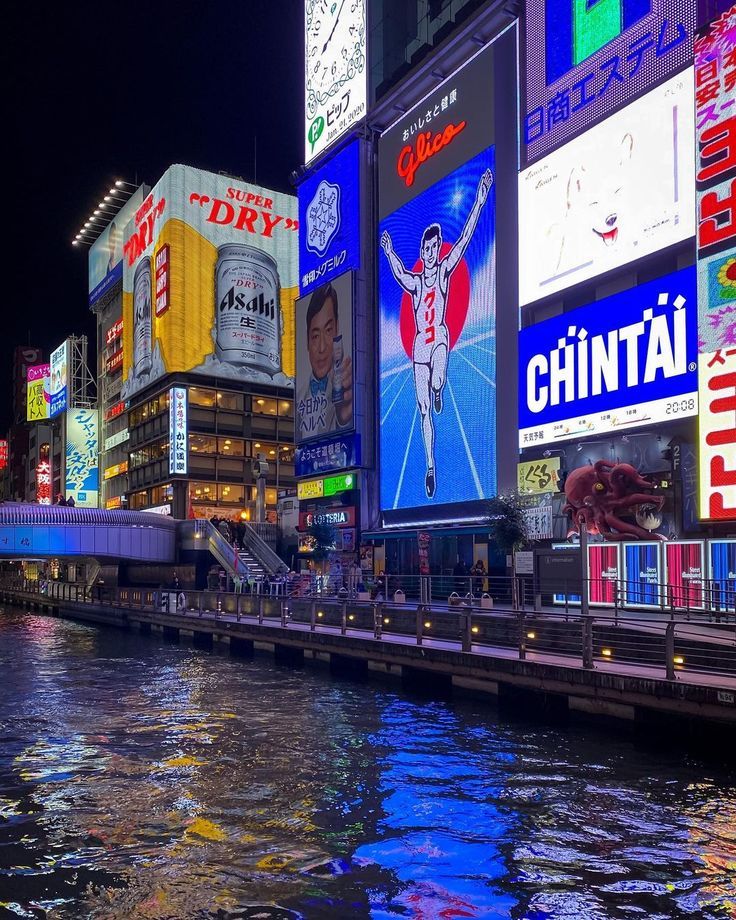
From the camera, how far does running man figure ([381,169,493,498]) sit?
49656mm

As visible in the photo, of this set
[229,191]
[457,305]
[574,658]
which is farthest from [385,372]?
[229,191]

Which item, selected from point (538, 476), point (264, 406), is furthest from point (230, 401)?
point (538, 476)

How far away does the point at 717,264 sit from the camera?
32625mm

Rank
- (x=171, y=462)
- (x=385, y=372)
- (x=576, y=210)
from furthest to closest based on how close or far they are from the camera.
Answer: (x=171, y=462)
(x=385, y=372)
(x=576, y=210)

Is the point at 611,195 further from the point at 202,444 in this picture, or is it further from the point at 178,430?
the point at 202,444

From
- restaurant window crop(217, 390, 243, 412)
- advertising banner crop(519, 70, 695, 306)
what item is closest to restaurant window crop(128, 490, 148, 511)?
restaurant window crop(217, 390, 243, 412)

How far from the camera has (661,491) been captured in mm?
35656

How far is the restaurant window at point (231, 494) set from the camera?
9831 centimetres

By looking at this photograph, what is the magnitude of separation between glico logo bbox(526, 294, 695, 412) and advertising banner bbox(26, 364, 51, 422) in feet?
363

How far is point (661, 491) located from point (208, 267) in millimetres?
69978

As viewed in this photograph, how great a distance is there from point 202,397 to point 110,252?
34.2 meters

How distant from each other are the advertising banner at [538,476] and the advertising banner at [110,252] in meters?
84.2

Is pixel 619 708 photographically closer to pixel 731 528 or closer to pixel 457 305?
pixel 731 528

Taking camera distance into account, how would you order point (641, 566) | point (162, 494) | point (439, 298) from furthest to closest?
1. point (162, 494)
2. point (439, 298)
3. point (641, 566)
